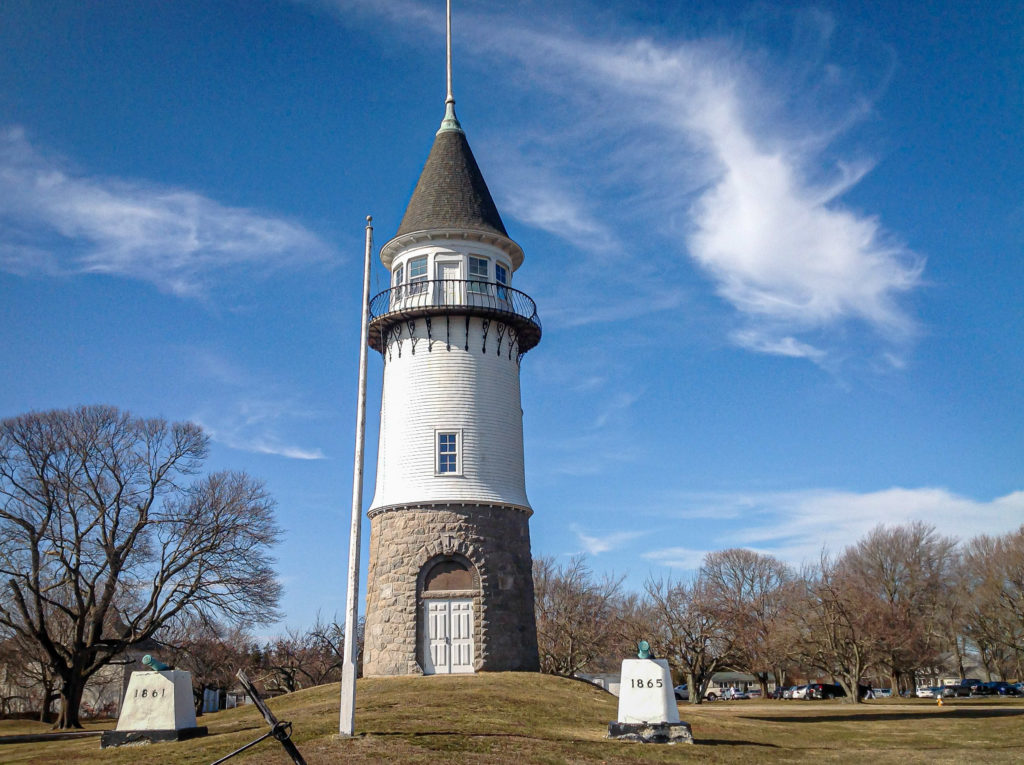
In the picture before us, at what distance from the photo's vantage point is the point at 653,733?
1741 centimetres

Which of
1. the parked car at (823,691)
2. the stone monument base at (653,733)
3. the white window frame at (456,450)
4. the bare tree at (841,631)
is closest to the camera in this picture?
the stone monument base at (653,733)

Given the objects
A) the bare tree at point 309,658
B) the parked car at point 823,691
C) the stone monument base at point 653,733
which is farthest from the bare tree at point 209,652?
the parked car at point 823,691

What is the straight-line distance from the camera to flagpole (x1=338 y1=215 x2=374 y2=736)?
16.0 m

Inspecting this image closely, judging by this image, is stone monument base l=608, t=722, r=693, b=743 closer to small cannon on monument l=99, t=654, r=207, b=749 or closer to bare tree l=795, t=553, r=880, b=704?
small cannon on monument l=99, t=654, r=207, b=749

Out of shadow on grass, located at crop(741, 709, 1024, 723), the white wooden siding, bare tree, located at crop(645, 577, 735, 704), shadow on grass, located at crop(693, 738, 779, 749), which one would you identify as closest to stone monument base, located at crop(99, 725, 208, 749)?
shadow on grass, located at crop(693, 738, 779, 749)

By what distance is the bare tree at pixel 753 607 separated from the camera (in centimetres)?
5084

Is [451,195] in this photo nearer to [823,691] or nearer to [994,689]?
[823,691]

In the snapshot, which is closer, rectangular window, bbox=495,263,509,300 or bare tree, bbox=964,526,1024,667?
rectangular window, bbox=495,263,509,300

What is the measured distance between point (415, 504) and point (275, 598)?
12833mm

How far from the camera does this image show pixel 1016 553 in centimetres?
5916

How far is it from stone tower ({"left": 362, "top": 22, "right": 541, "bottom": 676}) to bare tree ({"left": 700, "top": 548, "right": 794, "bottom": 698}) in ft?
81.8

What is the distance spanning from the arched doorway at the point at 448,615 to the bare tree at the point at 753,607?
2563 centimetres

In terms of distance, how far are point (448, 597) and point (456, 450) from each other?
4551mm

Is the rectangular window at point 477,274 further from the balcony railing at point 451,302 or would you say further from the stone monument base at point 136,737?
the stone monument base at point 136,737
